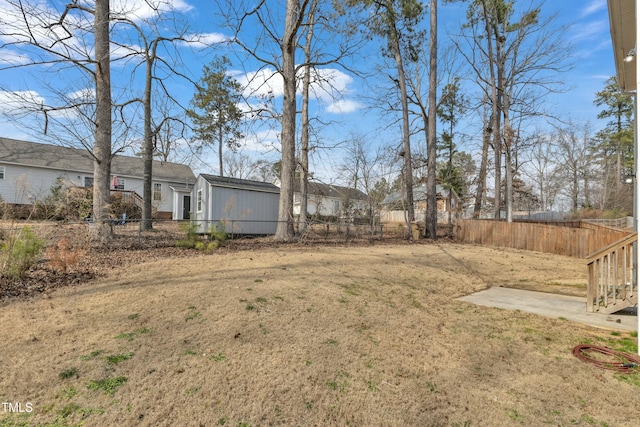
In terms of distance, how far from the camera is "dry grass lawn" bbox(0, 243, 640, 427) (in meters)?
2.54

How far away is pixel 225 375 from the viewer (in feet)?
9.47

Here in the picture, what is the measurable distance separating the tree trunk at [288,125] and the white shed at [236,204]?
6.29 feet

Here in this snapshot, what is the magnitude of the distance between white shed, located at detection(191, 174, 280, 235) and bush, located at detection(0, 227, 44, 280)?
843cm

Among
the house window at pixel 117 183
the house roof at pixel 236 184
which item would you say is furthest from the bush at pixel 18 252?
the house window at pixel 117 183

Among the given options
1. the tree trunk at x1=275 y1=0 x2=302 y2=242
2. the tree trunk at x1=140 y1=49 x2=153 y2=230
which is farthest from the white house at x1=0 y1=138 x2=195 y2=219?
the tree trunk at x1=275 y1=0 x2=302 y2=242

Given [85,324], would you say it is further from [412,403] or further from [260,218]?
[260,218]

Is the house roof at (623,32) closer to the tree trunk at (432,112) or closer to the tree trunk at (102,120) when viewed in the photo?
the tree trunk at (432,112)

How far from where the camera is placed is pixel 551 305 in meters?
6.03

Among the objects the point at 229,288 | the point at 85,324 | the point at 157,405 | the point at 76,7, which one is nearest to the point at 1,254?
the point at 85,324

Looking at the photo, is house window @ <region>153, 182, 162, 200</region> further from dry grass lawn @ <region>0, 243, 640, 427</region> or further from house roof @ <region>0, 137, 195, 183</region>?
dry grass lawn @ <region>0, 243, 640, 427</region>

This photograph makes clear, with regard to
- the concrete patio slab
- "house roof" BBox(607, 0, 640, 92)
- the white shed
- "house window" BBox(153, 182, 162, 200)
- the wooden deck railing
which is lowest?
the concrete patio slab

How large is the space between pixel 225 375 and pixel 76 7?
10.4 meters

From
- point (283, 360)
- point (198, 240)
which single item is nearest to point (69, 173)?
point (198, 240)

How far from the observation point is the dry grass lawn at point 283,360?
2.54 metres
